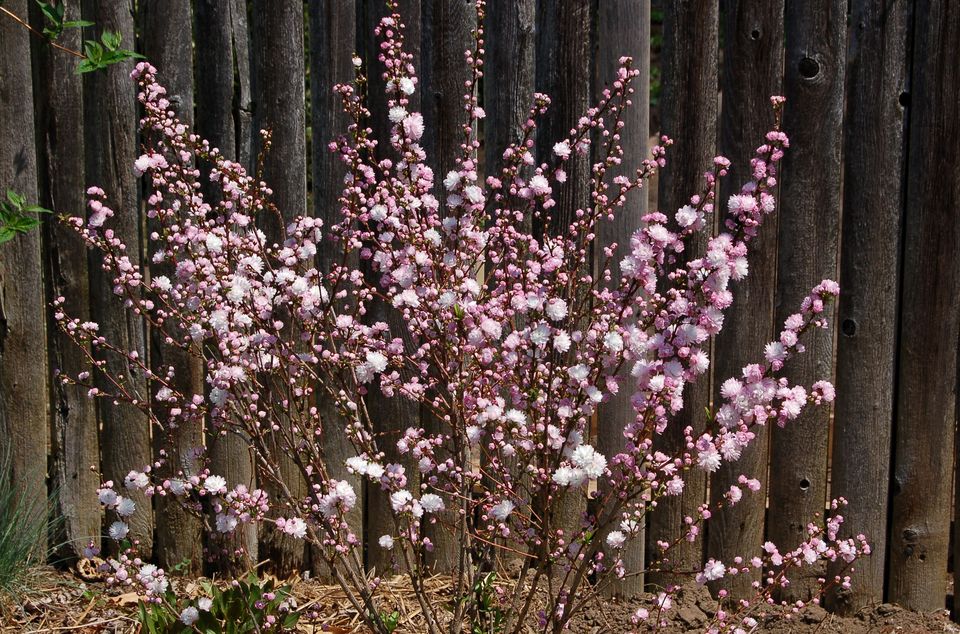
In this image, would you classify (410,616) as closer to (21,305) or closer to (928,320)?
(21,305)

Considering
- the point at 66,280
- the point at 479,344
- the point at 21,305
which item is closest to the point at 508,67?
the point at 479,344

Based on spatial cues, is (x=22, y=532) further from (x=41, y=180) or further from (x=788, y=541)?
(x=788, y=541)

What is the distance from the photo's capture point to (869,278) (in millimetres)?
3098

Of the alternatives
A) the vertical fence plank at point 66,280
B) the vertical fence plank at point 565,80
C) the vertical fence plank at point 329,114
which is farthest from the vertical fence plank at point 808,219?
the vertical fence plank at point 66,280

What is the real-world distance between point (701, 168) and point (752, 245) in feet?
0.91

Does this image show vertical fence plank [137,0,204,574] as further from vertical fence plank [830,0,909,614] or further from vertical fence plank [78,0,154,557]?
vertical fence plank [830,0,909,614]

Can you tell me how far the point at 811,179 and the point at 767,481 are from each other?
38.0 inches

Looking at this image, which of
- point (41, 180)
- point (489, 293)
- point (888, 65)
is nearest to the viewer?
point (489, 293)

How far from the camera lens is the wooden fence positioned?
3.04 metres

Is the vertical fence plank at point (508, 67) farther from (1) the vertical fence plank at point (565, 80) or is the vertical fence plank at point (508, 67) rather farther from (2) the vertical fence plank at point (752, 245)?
(2) the vertical fence plank at point (752, 245)

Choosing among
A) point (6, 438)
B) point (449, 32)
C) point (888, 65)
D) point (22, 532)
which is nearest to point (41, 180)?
point (6, 438)

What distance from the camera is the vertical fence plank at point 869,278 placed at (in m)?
3.01

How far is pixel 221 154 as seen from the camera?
11.0ft

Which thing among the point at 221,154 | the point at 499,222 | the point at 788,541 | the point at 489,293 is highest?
the point at 221,154
